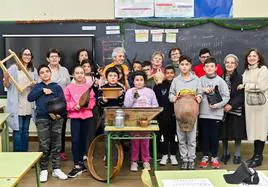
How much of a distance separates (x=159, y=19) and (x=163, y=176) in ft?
12.5

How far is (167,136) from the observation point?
500cm

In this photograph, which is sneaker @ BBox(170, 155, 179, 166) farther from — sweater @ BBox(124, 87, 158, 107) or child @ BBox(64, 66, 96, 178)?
child @ BBox(64, 66, 96, 178)

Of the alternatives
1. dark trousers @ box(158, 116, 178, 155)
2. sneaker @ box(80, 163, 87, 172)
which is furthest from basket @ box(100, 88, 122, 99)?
sneaker @ box(80, 163, 87, 172)

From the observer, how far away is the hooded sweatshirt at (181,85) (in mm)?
4641

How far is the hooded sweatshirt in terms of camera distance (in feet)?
15.2

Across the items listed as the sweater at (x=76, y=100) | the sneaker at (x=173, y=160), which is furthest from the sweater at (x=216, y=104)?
the sweater at (x=76, y=100)

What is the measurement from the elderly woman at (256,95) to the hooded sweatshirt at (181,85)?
0.58m

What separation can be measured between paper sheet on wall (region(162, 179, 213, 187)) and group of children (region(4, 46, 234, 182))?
221 cm

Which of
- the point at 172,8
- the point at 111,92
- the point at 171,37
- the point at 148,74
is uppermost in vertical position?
the point at 172,8

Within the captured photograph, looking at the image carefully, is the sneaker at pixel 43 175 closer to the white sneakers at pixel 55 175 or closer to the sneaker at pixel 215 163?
the white sneakers at pixel 55 175

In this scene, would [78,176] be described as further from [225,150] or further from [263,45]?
[263,45]

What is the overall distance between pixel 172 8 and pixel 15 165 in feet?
12.5

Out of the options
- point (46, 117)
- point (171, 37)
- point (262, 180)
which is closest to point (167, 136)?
point (46, 117)

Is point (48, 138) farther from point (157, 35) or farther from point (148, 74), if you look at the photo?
point (157, 35)
